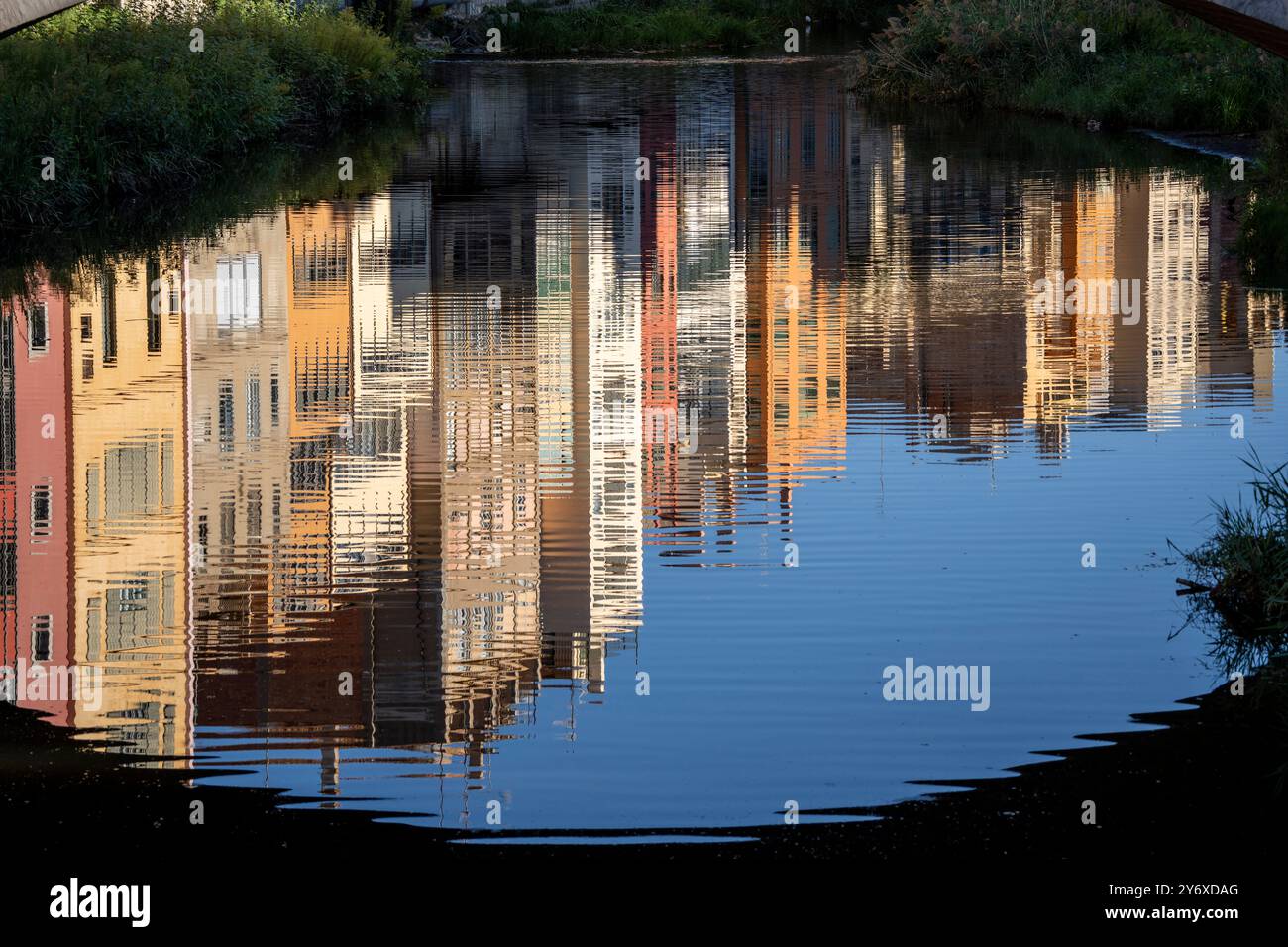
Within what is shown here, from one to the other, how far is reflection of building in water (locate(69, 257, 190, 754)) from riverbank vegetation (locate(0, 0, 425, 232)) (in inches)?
246

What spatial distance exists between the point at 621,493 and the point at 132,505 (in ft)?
10.2

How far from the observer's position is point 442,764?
9.80m

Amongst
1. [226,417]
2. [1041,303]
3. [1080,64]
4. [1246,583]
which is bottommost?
[1246,583]

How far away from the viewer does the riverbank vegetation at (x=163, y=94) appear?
30969mm

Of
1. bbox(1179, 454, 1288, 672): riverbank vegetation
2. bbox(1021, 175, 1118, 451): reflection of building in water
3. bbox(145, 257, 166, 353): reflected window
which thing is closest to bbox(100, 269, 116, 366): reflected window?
bbox(145, 257, 166, 353): reflected window

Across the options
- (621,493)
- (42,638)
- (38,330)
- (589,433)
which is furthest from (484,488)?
(38,330)

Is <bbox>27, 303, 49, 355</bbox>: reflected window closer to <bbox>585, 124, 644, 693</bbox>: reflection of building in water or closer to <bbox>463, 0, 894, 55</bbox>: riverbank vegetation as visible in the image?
<bbox>585, 124, 644, 693</bbox>: reflection of building in water

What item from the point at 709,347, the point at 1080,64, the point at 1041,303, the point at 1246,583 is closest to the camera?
the point at 1246,583

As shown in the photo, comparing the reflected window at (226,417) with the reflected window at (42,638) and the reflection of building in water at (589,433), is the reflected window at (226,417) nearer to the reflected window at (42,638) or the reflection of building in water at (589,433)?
the reflection of building in water at (589,433)

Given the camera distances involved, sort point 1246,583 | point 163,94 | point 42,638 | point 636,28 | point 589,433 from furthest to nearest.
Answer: point 636,28
point 163,94
point 589,433
point 1246,583
point 42,638

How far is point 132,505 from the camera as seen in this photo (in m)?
15.2

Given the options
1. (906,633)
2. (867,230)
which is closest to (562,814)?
(906,633)

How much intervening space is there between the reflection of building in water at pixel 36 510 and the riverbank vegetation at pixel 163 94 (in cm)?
787

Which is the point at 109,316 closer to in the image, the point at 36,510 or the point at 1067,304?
the point at 36,510
